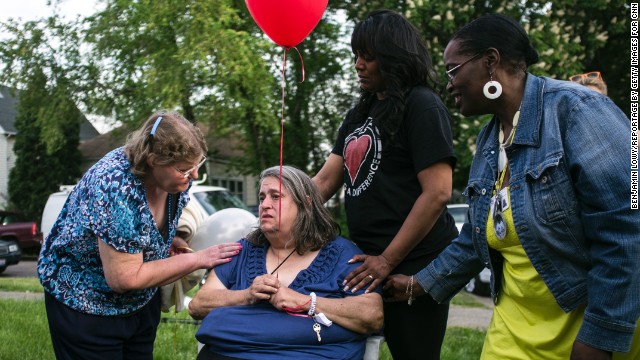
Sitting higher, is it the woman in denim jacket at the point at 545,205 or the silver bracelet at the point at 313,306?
the woman in denim jacket at the point at 545,205

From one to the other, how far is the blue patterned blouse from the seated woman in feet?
1.26

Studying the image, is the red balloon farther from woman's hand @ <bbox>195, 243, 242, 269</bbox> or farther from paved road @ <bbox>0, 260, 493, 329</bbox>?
paved road @ <bbox>0, 260, 493, 329</bbox>

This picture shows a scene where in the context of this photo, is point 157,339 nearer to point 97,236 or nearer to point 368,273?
point 97,236

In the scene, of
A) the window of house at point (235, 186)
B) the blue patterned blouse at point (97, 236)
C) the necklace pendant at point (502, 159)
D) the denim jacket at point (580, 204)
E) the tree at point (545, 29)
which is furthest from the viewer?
the window of house at point (235, 186)

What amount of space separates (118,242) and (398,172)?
118 centimetres

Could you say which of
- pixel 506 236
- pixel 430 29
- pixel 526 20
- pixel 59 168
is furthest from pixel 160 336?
pixel 59 168

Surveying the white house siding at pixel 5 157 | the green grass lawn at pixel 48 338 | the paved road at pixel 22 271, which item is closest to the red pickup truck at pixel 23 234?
the paved road at pixel 22 271

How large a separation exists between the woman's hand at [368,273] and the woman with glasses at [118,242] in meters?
0.66

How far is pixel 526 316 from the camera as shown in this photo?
7.48 ft

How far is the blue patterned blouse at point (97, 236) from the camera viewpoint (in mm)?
2711

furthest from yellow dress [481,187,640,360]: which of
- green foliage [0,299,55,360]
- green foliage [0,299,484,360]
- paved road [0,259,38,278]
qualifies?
paved road [0,259,38,278]

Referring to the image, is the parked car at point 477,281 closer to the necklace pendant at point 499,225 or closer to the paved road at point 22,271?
the necklace pendant at point 499,225

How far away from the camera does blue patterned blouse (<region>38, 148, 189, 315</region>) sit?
107 inches

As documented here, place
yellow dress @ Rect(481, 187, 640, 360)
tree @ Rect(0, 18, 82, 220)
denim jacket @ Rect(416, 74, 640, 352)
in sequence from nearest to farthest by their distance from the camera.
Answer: denim jacket @ Rect(416, 74, 640, 352)
yellow dress @ Rect(481, 187, 640, 360)
tree @ Rect(0, 18, 82, 220)
